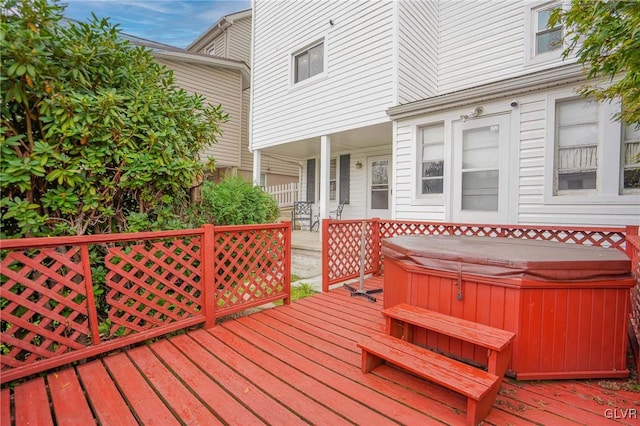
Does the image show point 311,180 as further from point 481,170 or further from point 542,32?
point 542,32

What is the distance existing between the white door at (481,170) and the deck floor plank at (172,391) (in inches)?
189

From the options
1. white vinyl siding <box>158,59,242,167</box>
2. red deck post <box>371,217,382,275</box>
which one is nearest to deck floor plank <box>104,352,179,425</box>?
red deck post <box>371,217,382,275</box>

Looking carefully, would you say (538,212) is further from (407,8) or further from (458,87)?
(407,8)

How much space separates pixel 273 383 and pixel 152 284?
1517 millimetres

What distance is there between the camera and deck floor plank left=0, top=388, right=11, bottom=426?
1.77m

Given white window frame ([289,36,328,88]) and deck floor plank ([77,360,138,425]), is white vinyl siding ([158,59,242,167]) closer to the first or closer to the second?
white window frame ([289,36,328,88])

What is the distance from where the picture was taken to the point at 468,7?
680 cm

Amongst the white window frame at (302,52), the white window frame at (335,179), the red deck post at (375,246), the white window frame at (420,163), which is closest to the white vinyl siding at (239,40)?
the white window frame at (302,52)

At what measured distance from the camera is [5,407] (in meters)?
1.89

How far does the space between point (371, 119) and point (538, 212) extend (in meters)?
3.42

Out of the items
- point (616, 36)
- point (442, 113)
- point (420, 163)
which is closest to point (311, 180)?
point (420, 163)

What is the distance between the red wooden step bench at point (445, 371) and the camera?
1.70 metres

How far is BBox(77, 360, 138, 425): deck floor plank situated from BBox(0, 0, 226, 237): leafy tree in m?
1.15

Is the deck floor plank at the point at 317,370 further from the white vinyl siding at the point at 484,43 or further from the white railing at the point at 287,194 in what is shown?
the white railing at the point at 287,194
